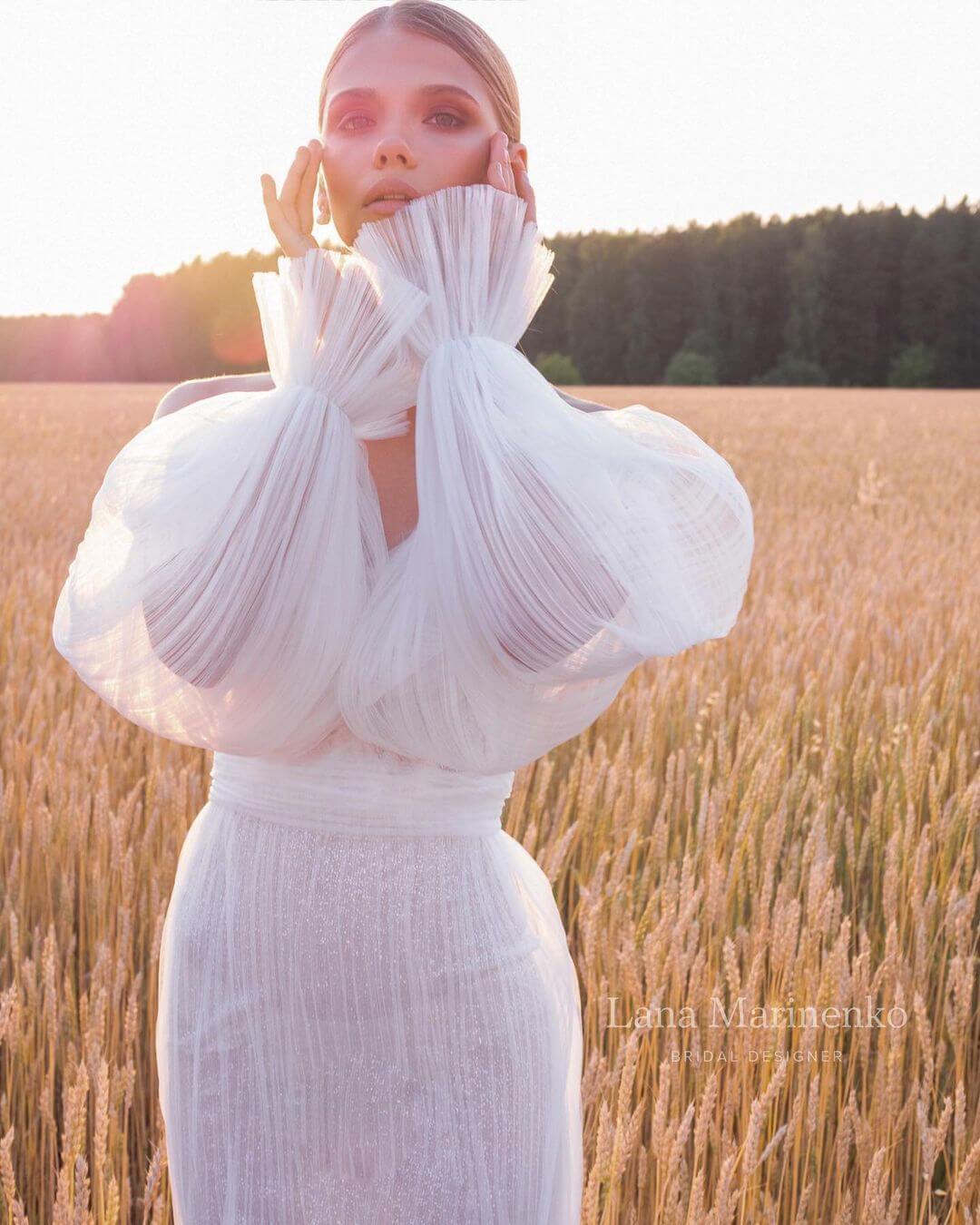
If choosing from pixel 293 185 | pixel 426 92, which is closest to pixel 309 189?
pixel 293 185

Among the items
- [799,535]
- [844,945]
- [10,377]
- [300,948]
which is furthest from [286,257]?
[10,377]

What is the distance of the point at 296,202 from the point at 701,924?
4.24ft

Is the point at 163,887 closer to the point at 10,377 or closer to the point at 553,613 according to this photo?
the point at 553,613

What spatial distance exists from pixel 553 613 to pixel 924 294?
48414mm

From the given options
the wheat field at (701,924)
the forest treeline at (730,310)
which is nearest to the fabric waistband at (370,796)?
the wheat field at (701,924)

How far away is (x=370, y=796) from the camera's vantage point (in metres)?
0.88

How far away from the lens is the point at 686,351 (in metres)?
45.3

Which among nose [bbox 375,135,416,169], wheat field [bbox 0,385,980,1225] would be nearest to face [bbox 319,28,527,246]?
nose [bbox 375,135,416,169]

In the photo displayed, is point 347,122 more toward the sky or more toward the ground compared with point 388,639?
more toward the sky

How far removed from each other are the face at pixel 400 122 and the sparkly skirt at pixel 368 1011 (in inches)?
18.0

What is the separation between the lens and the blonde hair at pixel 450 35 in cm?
95

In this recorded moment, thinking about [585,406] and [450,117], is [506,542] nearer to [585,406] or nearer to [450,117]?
[585,406]

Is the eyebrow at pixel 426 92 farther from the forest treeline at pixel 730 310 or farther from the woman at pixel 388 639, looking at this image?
the forest treeline at pixel 730 310

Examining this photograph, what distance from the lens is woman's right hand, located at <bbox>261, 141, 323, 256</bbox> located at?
0.92m
